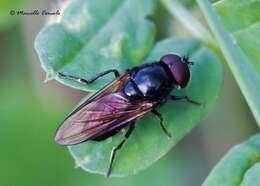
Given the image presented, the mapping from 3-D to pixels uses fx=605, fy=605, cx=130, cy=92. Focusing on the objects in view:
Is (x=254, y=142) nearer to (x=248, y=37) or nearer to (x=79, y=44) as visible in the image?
(x=248, y=37)

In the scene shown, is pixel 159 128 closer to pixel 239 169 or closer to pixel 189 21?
pixel 239 169

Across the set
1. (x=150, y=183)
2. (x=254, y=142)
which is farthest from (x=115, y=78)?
(x=150, y=183)

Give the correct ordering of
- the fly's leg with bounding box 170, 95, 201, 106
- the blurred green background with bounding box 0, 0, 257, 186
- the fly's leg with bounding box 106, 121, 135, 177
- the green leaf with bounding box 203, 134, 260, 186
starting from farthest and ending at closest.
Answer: the blurred green background with bounding box 0, 0, 257, 186 → the fly's leg with bounding box 170, 95, 201, 106 → the fly's leg with bounding box 106, 121, 135, 177 → the green leaf with bounding box 203, 134, 260, 186

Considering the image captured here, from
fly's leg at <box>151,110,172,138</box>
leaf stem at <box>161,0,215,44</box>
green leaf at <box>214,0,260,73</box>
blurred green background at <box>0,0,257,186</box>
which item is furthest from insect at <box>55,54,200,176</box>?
blurred green background at <box>0,0,257,186</box>

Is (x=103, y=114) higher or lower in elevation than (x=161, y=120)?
higher

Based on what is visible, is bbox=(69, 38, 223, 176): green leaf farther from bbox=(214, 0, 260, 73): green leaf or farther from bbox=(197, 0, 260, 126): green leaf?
bbox=(214, 0, 260, 73): green leaf

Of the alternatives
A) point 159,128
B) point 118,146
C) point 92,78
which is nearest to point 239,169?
point 159,128
